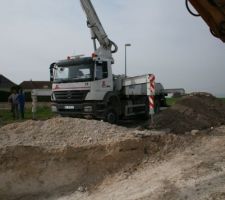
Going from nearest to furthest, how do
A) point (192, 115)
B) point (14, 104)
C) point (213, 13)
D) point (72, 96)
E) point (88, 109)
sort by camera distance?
point (213, 13) → point (88, 109) → point (72, 96) → point (192, 115) → point (14, 104)

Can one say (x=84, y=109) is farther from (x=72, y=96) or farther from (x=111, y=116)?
(x=111, y=116)

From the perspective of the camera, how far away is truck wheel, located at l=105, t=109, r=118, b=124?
17473 millimetres

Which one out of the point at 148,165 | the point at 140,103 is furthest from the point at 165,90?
the point at 148,165

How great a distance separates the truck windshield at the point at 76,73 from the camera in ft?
55.7

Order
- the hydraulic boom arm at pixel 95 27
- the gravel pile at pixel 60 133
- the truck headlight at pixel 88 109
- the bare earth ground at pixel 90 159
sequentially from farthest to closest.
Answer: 1. the hydraulic boom arm at pixel 95 27
2. the truck headlight at pixel 88 109
3. the gravel pile at pixel 60 133
4. the bare earth ground at pixel 90 159

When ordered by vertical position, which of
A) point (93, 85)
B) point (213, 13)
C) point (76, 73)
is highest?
point (213, 13)

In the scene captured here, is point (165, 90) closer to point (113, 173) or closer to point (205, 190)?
point (113, 173)

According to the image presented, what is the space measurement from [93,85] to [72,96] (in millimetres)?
908

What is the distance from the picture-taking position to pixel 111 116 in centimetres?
1773

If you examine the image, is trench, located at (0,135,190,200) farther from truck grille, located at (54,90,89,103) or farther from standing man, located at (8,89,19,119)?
standing man, located at (8,89,19,119)

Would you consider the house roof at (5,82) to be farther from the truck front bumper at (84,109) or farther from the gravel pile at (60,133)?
the gravel pile at (60,133)

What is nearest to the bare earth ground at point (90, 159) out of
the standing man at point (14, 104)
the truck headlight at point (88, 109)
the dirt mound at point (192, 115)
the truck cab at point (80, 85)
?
the dirt mound at point (192, 115)

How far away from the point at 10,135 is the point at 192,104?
953 centimetres

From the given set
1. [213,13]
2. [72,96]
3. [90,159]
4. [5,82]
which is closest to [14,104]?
[72,96]
